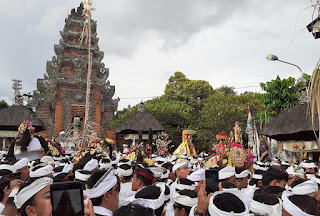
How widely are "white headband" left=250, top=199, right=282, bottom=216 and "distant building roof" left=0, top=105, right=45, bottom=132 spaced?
21025 mm

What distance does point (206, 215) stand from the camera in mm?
2820

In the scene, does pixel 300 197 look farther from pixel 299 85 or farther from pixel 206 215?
pixel 299 85

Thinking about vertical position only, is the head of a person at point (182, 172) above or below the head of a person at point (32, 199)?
below

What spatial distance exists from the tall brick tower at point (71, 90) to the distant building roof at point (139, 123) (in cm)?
354

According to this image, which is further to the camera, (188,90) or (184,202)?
(188,90)

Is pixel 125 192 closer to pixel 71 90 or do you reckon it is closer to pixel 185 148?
pixel 185 148

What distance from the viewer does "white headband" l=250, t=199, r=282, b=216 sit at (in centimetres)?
302

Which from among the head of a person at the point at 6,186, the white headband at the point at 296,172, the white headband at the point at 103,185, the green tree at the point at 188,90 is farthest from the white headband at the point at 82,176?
the green tree at the point at 188,90

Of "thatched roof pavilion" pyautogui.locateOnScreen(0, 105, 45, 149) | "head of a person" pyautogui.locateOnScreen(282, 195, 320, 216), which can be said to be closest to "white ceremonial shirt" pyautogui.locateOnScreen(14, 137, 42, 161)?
"head of a person" pyautogui.locateOnScreen(282, 195, 320, 216)

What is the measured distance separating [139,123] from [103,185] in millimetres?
19629

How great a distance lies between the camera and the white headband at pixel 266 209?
3.02 metres

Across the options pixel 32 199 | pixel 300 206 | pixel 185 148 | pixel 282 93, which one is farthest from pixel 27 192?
pixel 282 93

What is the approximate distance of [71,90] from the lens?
25.0 metres

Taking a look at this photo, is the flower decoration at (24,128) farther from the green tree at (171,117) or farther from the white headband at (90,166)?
the green tree at (171,117)
